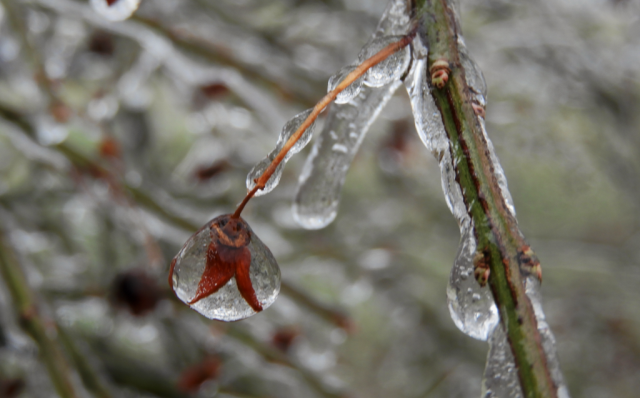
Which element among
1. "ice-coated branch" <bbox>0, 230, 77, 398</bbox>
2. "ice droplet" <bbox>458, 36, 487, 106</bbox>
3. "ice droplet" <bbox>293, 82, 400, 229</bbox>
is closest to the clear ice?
"ice droplet" <bbox>293, 82, 400, 229</bbox>

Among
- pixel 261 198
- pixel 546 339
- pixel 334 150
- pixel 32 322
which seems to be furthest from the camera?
pixel 261 198

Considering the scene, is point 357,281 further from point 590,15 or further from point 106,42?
point 590,15

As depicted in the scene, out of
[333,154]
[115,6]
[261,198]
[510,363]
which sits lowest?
[510,363]

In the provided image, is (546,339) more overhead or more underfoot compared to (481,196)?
more underfoot

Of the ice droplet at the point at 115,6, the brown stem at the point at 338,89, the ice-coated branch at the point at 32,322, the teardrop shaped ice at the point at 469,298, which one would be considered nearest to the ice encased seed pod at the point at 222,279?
the brown stem at the point at 338,89

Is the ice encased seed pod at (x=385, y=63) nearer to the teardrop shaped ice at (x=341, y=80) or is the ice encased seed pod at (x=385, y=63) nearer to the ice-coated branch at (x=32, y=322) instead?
the teardrop shaped ice at (x=341, y=80)

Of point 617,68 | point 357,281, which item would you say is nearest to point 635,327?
point 617,68

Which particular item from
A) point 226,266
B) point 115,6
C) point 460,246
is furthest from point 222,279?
point 115,6

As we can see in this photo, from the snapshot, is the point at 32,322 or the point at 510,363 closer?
the point at 510,363

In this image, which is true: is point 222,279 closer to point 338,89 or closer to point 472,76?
point 338,89
